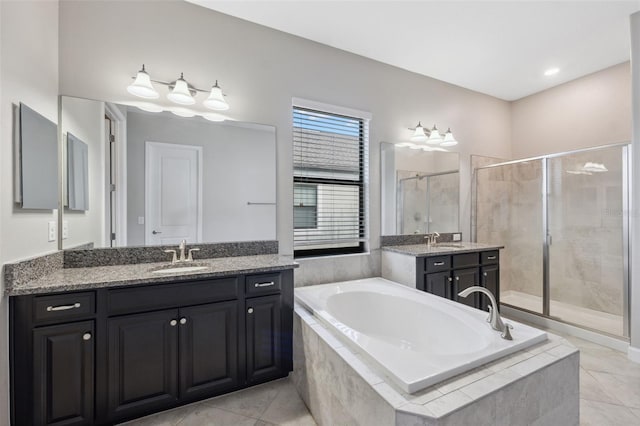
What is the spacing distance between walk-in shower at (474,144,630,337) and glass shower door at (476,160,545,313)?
11mm

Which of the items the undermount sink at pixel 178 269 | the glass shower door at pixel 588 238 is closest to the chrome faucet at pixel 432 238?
the glass shower door at pixel 588 238

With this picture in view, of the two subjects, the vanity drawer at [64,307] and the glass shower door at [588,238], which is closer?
the vanity drawer at [64,307]

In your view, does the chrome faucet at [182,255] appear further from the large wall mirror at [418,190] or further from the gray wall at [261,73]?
the large wall mirror at [418,190]

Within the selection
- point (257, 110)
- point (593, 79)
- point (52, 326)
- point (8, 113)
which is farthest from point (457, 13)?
point (52, 326)

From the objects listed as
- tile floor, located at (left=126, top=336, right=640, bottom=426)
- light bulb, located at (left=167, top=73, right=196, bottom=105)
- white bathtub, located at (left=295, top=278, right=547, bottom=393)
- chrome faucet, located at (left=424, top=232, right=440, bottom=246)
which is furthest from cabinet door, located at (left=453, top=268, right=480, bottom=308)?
light bulb, located at (left=167, top=73, right=196, bottom=105)

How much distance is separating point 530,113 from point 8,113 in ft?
16.7

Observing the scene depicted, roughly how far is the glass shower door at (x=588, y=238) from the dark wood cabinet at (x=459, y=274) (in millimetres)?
849

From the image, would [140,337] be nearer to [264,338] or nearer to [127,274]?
[127,274]

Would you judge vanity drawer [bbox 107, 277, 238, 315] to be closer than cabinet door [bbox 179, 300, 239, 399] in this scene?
Yes

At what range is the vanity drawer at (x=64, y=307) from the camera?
1396 mm

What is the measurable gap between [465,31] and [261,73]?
1843mm

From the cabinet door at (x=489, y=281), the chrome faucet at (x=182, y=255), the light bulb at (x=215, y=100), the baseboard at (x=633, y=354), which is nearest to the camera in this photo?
the chrome faucet at (x=182, y=255)

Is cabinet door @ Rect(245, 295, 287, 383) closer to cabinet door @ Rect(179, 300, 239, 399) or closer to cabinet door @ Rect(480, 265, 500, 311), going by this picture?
cabinet door @ Rect(179, 300, 239, 399)

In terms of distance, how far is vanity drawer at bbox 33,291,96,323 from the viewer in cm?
140
